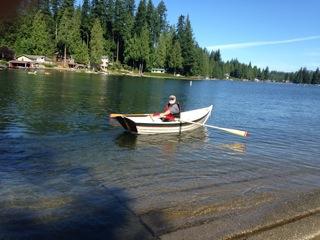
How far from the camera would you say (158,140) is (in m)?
23.2

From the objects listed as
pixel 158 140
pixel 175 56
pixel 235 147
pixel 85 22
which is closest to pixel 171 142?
pixel 158 140

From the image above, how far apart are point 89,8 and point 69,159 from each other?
139742mm

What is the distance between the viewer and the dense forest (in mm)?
132500

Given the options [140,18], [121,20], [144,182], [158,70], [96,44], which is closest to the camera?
[144,182]

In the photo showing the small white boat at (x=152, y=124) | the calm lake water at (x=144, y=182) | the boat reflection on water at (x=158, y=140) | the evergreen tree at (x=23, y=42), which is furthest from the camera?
the evergreen tree at (x=23, y=42)

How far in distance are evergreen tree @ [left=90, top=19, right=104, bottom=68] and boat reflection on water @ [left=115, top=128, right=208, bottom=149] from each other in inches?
4720

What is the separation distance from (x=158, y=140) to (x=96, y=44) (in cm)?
12412

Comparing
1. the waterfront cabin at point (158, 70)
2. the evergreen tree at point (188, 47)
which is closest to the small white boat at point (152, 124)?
the waterfront cabin at point (158, 70)

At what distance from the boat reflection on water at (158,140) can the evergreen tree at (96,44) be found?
119889 millimetres

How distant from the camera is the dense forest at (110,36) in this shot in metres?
132

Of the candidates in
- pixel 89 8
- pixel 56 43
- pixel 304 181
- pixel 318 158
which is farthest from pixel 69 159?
pixel 89 8

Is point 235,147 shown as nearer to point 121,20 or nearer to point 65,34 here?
point 65,34

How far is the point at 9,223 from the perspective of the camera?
9.70 m

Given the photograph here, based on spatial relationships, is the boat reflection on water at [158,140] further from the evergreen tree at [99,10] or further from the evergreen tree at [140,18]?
the evergreen tree at [140,18]
